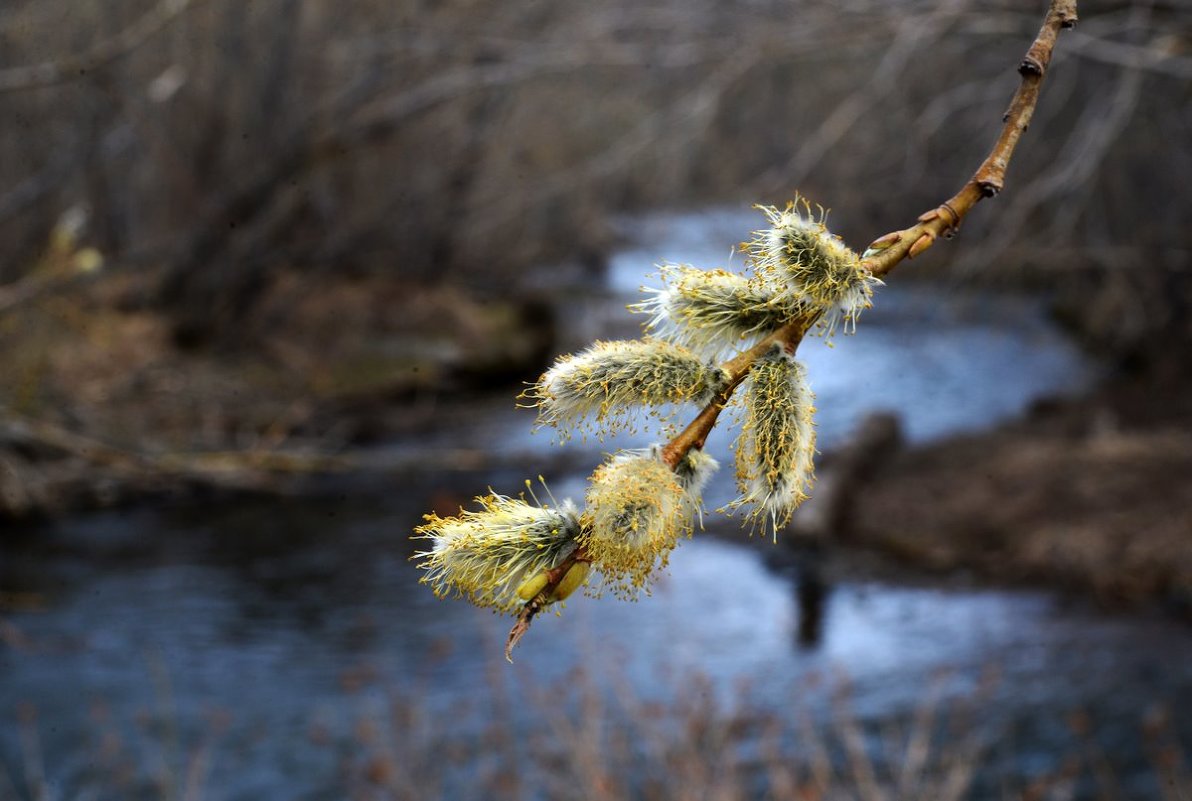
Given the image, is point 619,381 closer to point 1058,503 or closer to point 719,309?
point 719,309

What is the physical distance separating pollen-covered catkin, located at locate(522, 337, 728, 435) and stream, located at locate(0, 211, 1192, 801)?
616cm

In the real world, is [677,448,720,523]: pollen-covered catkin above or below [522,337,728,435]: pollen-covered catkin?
below

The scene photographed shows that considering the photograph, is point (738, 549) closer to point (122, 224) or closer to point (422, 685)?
point (422, 685)

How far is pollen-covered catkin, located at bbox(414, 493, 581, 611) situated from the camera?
110cm

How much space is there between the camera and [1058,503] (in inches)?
516

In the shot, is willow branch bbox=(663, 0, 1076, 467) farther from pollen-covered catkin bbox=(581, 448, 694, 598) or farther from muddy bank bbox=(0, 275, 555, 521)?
muddy bank bbox=(0, 275, 555, 521)

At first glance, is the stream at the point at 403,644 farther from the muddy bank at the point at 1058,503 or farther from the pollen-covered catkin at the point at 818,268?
the pollen-covered catkin at the point at 818,268

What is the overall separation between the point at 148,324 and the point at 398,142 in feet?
15.3

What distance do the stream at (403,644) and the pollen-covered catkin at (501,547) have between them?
6.21 metres

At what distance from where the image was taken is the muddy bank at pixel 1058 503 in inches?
472

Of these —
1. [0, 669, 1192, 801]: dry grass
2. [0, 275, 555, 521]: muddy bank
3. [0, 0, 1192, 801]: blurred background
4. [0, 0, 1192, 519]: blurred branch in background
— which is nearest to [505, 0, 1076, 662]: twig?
[0, 0, 1192, 801]: blurred background

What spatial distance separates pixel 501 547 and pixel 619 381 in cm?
22

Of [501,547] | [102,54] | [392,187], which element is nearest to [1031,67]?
[501,547]

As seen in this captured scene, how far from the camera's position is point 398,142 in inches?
714
